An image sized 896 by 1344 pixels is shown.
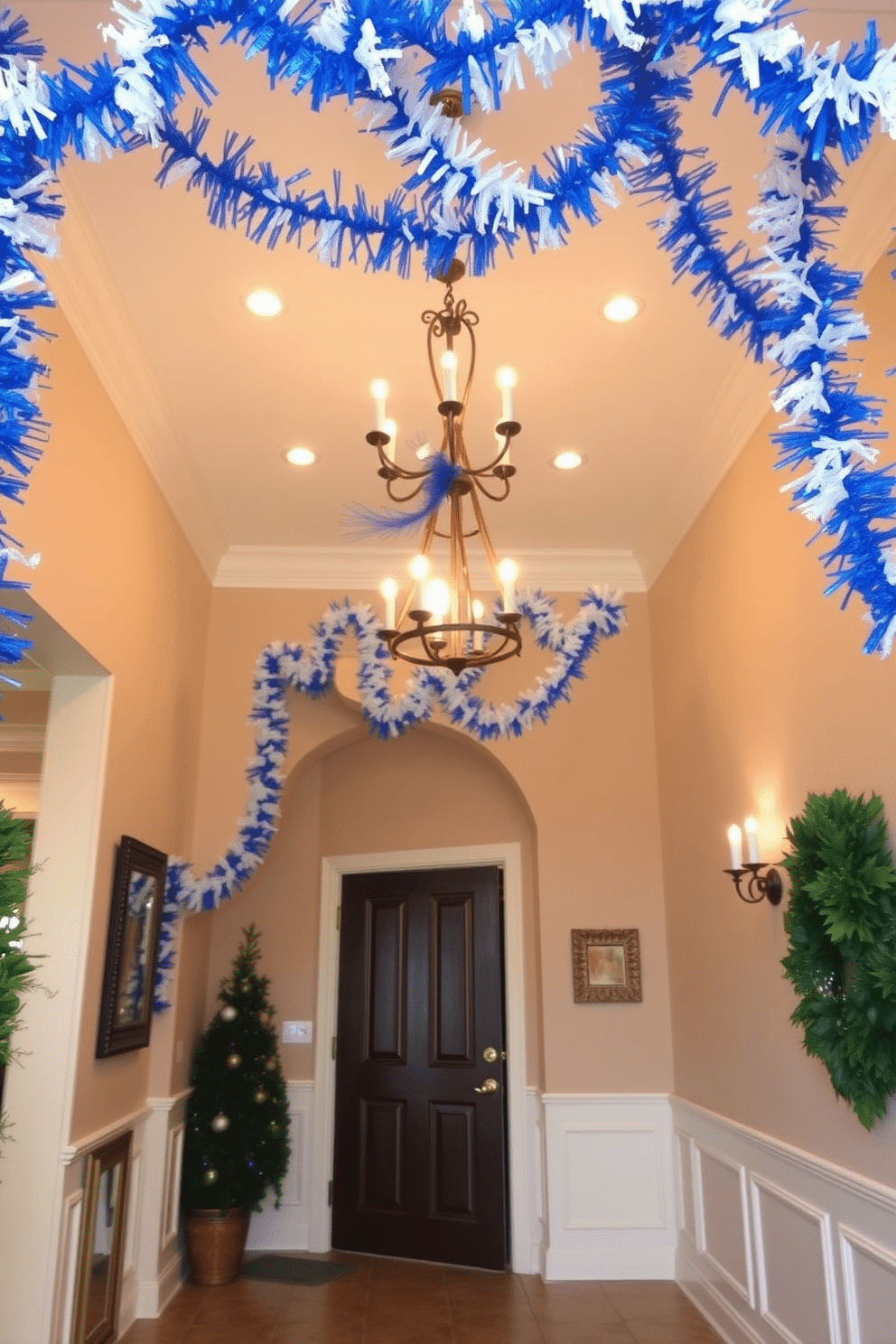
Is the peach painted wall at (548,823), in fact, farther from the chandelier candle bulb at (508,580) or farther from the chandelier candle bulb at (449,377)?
the chandelier candle bulb at (449,377)

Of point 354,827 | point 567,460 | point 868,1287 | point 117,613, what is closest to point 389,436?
point 117,613

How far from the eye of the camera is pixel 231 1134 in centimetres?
488

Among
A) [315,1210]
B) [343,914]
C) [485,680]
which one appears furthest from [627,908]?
[315,1210]

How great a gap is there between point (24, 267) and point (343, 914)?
5197 mm

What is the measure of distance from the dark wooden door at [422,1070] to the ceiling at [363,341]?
2074 millimetres

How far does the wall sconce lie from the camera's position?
3.60m

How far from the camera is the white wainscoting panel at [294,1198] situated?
550 centimetres

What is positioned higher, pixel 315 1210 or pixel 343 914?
pixel 343 914

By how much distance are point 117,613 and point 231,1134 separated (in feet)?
8.59

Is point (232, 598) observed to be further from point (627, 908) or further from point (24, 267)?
point (24, 267)

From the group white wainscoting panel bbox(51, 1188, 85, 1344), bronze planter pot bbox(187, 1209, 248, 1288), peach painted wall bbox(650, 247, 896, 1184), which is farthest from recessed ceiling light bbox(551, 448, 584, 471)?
bronze planter pot bbox(187, 1209, 248, 1288)

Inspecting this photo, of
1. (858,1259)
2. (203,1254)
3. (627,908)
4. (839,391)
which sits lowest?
(203,1254)

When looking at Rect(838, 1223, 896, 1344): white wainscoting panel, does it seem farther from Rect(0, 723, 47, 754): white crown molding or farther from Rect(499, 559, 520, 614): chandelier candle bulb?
Rect(0, 723, 47, 754): white crown molding

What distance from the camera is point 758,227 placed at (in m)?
1.44
